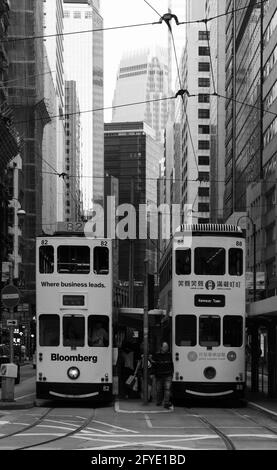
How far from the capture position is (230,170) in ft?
324

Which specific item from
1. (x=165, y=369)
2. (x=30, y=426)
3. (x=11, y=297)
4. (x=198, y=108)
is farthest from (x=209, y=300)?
(x=198, y=108)

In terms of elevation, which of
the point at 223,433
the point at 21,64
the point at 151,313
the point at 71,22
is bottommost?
the point at 223,433

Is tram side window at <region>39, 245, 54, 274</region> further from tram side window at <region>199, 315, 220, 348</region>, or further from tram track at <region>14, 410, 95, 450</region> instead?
tram track at <region>14, 410, 95, 450</region>

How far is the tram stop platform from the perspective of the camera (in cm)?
2143

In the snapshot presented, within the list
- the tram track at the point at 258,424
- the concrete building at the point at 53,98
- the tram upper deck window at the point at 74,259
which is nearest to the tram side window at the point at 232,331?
the tram track at the point at 258,424

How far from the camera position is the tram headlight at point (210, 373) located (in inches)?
890

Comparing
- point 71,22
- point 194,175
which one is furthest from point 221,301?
point 71,22

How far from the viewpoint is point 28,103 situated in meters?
79.4

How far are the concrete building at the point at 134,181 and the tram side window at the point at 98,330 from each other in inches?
184

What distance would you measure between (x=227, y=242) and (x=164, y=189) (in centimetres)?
14762

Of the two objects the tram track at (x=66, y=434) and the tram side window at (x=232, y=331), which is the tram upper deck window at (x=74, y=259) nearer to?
the tram side window at (x=232, y=331)

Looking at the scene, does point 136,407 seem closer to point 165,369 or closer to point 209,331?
point 165,369

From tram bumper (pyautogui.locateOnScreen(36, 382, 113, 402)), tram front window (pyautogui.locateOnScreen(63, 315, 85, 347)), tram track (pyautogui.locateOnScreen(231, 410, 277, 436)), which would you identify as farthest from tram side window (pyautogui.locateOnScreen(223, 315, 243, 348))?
tram front window (pyautogui.locateOnScreen(63, 315, 85, 347))
